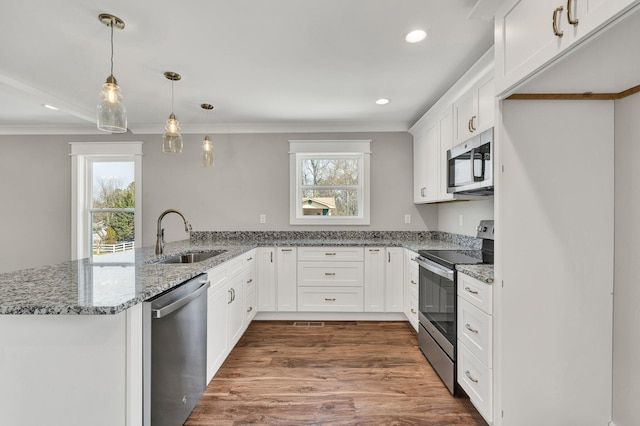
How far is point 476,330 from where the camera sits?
1.77 meters

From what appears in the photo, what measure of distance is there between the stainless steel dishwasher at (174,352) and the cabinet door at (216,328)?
0.38 ft

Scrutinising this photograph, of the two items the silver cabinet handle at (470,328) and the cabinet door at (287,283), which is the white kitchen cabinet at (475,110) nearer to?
the silver cabinet handle at (470,328)

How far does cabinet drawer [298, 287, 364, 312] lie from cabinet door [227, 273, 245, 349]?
2.61ft

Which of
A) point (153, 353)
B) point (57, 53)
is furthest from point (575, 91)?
point (57, 53)

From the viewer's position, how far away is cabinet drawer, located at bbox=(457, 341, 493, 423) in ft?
5.43

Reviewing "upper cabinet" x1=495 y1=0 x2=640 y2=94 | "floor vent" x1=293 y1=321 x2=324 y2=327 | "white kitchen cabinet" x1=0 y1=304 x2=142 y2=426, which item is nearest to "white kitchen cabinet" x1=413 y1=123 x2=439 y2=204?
"upper cabinet" x1=495 y1=0 x2=640 y2=94

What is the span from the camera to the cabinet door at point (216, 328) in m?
2.02

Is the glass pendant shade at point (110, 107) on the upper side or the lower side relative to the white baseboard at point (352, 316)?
upper

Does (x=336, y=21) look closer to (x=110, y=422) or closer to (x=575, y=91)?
(x=575, y=91)

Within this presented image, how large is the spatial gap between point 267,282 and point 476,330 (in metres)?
2.22

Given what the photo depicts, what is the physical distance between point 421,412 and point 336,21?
2386 millimetres

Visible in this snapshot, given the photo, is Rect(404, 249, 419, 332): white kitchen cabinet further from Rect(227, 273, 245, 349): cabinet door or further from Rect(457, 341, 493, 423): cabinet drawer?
Rect(227, 273, 245, 349): cabinet door

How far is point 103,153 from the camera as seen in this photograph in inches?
157

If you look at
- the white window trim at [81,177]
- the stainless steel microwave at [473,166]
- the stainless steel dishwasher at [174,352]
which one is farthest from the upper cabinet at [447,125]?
the white window trim at [81,177]
